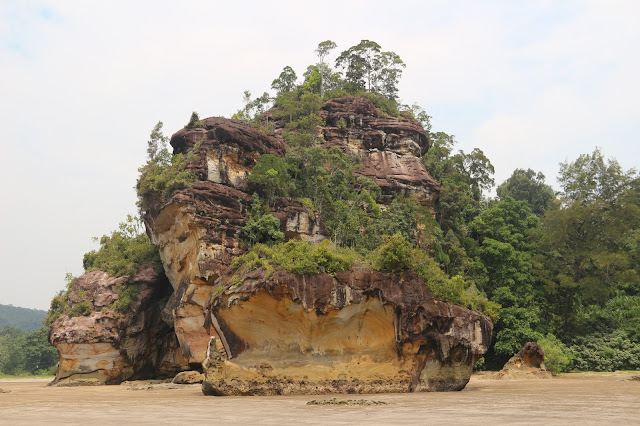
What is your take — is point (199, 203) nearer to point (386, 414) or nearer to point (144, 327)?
point (144, 327)

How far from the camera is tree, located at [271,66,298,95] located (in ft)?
182

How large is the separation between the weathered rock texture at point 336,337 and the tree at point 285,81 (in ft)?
135

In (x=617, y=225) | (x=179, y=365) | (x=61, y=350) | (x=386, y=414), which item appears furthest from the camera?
(x=617, y=225)

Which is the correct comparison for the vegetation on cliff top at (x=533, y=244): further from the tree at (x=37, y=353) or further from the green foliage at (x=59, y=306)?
the tree at (x=37, y=353)

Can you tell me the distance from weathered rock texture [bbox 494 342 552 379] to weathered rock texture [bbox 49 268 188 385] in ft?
62.1

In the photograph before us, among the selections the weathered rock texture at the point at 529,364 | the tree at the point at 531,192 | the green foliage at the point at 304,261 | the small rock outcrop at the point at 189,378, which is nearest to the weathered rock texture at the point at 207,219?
the small rock outcrop at the point at 189,378

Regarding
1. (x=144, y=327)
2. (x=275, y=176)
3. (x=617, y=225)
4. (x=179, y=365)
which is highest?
(x=275, y=176)

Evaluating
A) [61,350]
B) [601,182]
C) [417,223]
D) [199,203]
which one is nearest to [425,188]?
[417,223]

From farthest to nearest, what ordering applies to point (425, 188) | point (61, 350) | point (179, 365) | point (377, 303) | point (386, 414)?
point (425, 188) → point (179, 365) → point (61, 350) → point (377, 303) → point (386, 414)

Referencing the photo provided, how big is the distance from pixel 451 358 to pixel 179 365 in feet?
62.9

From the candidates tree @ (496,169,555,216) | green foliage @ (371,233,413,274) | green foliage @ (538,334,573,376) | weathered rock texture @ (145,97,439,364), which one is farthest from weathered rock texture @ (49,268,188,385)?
tree @ (496,169,555,216)

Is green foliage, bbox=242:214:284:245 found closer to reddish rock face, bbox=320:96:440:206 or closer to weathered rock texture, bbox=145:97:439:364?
weathered rock texture, bbox=145:97:439:364

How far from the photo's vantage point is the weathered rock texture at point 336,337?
16.8 m

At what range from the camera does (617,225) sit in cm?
3375
